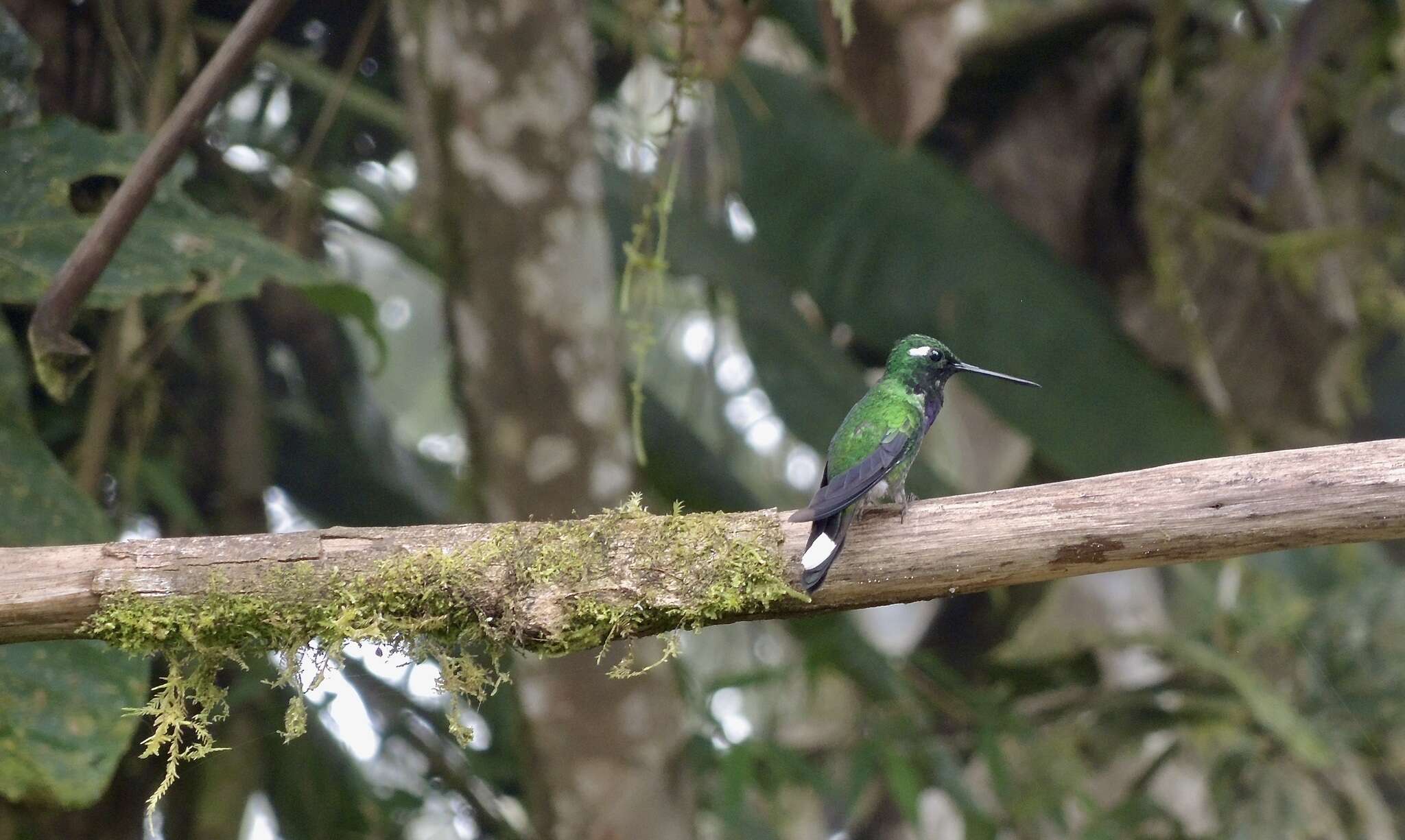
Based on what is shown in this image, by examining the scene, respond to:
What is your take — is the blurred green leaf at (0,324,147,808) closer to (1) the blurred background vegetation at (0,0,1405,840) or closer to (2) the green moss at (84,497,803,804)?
(1) the blurred background vegetation at (0,0,1405,840)

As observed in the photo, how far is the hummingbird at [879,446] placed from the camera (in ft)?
5.68

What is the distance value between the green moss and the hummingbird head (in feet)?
2.19

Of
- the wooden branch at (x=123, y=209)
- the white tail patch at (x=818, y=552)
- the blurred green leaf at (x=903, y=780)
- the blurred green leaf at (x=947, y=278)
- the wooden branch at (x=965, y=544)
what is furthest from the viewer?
the blurred green leaf at (x=947, y=278)

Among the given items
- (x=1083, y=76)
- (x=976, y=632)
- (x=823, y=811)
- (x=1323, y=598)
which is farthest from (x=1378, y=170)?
(x=823, y=811)

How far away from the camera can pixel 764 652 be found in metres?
7.48

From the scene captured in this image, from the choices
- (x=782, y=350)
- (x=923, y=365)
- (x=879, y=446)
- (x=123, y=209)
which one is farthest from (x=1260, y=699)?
(x=123, y=209)

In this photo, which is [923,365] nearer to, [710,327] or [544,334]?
[544,334]

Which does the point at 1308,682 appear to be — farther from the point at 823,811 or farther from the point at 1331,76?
the point at 823,811

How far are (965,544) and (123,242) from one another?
5.27 feet

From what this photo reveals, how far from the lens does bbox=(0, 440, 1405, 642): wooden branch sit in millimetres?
1591

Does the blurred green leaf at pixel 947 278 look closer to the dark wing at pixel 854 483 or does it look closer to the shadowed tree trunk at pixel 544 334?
the shadowed tree trunk at pixel 544 334

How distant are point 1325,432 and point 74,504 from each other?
11.8 feet

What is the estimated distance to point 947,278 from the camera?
4156 millimetres

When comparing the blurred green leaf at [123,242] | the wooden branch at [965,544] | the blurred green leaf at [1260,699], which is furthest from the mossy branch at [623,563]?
the blurred green leaf at [1260,699]
